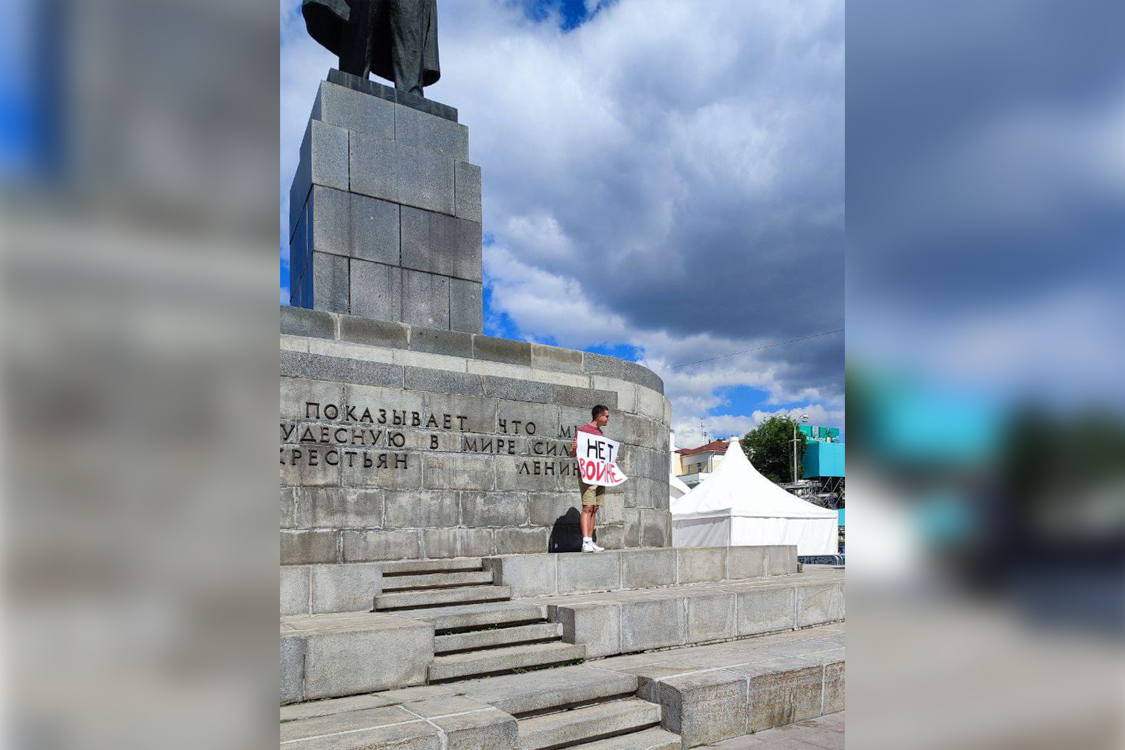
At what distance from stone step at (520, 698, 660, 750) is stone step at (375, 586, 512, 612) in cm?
196

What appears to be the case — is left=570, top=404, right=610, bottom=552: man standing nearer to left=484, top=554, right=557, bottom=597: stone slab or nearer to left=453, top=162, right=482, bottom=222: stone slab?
left=484, top=554, right=557, bottom=597: stone slab

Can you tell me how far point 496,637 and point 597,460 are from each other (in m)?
3.00

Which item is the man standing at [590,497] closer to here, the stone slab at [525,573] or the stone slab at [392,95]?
the stone slab at [525,573]

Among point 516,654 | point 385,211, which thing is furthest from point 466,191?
point 516,654

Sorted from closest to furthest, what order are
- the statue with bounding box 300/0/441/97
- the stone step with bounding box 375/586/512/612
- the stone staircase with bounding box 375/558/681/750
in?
the stone staircase with bounding box 375/558/681/750 → the stone step with bounding box 375/586/512/612 → the statue with bounding box 300/0/441/97

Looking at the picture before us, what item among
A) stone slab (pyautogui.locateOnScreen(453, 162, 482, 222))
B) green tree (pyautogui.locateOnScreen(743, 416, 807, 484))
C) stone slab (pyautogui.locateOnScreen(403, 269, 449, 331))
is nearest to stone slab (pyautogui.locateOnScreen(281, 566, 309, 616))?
stone slab (pyautogui.locateOnScreen(403, 269, 449, 331))

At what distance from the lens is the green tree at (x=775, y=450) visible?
68188 millimetres

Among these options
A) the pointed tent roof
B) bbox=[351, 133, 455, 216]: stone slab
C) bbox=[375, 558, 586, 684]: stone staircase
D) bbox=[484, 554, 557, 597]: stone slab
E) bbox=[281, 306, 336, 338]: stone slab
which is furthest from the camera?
the pointed tent roof

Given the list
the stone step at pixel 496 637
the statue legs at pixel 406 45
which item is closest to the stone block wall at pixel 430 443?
the stone step at pixel 496 637

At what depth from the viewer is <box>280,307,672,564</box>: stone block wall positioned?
7723 millimetres

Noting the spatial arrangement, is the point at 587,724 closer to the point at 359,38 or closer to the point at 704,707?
the point at 704,707

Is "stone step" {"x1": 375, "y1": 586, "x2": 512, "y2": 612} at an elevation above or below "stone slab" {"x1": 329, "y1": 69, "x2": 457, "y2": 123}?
below
